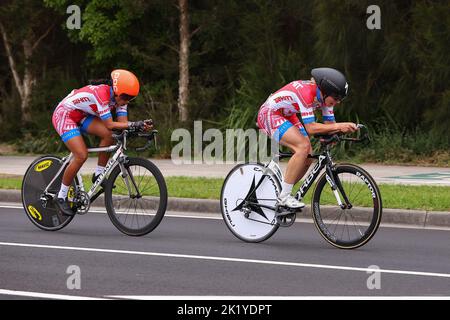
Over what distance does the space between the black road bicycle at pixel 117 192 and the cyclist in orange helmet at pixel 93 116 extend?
10 cm

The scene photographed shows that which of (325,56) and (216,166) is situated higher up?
(325,56)

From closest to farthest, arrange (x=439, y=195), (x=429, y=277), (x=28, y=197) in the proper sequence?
(x=429, y=277) → (x=28, y=197) → (x=439, y=195)

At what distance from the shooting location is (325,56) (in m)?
20.1

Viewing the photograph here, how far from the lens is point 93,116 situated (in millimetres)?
11289

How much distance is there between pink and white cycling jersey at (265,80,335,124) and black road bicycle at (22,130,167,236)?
131 centimetres

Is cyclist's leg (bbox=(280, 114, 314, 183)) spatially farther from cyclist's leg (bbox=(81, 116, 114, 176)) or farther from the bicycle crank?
the bicycle crank

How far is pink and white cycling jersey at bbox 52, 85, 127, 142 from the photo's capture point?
1084 cm

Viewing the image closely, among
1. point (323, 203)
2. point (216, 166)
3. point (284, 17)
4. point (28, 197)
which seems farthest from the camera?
point (284, 17)

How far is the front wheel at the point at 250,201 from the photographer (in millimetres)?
10680

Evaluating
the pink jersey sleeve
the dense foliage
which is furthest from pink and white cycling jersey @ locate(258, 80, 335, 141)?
the dense foliage

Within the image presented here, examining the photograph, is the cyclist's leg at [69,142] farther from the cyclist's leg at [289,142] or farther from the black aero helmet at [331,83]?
the black aero helmet at [331,83]

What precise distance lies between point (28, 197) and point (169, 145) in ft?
29.8
